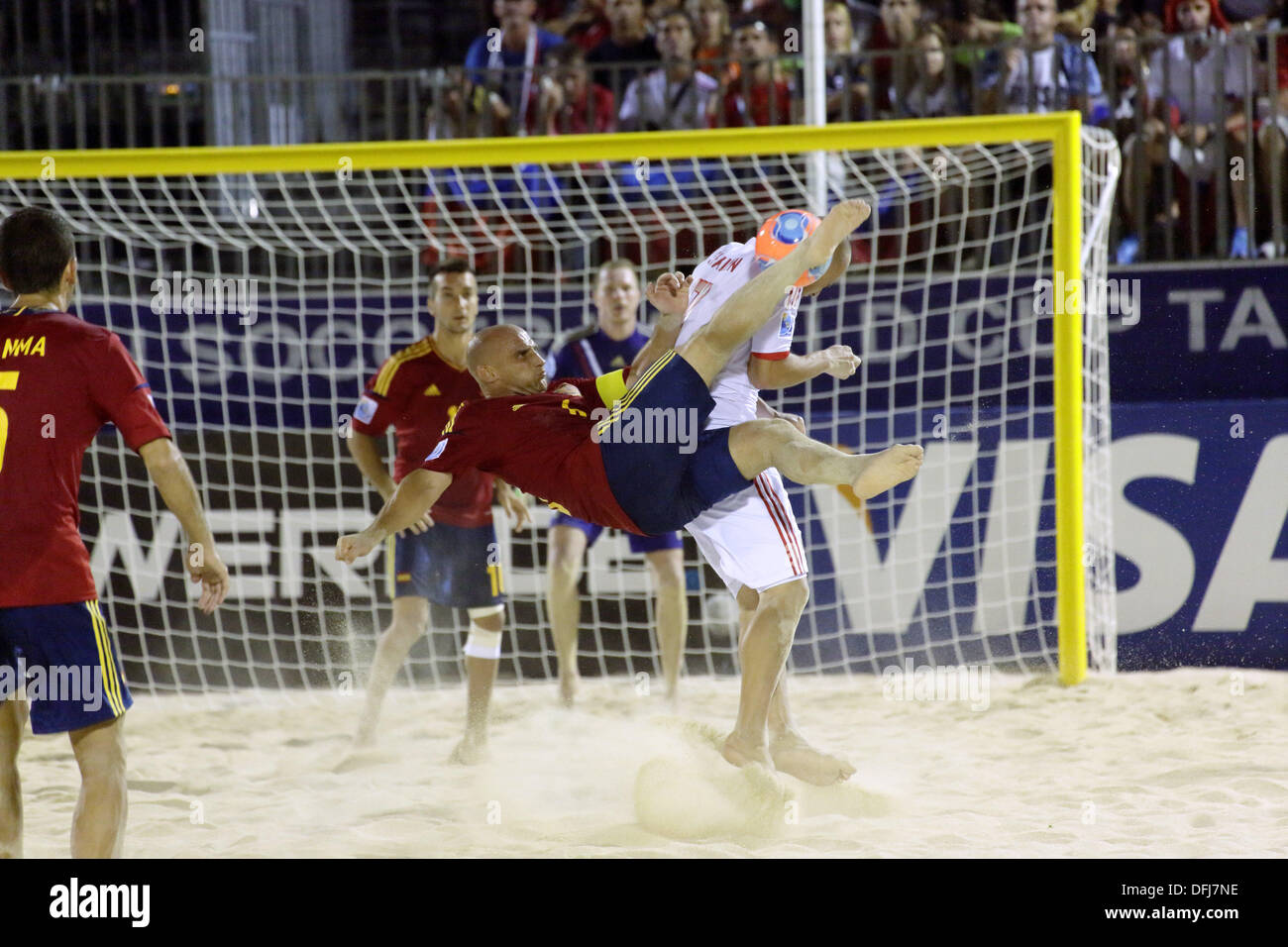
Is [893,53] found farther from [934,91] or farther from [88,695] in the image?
[88,695]

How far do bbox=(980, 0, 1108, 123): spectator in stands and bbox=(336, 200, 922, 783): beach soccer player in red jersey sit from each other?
416 cm

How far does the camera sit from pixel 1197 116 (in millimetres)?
7555

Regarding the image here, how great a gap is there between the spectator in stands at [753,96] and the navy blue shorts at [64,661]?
18.2ft

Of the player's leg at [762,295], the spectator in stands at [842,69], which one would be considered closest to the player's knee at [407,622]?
the player's leg at [762,295]

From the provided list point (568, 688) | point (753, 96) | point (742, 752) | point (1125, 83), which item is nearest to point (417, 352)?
point (568, 688)

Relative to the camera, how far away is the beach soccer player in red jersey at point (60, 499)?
342 centimetres

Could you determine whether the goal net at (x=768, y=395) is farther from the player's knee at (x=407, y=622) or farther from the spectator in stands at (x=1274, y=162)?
the player's knee at (x=407, y=622)

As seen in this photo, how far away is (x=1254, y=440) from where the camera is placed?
7016 millimetres

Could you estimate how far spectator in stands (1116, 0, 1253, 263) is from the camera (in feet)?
24.5

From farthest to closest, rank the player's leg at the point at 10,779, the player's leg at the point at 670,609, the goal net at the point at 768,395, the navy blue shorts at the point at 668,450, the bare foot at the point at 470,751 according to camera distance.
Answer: the goal net at the point at 768,395, the player's leg at the point at 670,609, the bare foot at the point at 470,751, the navy blue shorts at the point at 668,450, the player's leg at the point at 10,779

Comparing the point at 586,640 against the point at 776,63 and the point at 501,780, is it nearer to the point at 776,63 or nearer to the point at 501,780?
the point at 501,780

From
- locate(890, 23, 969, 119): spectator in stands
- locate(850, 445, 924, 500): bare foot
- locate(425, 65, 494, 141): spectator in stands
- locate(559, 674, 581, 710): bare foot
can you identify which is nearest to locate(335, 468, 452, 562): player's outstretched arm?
locate(850, 445, 924, 500): bare foot

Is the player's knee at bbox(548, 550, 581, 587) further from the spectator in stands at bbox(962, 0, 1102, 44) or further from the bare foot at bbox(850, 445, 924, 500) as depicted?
the spectator in stands at bbox(962, 0, 1102, 44)

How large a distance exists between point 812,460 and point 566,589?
279 cm
